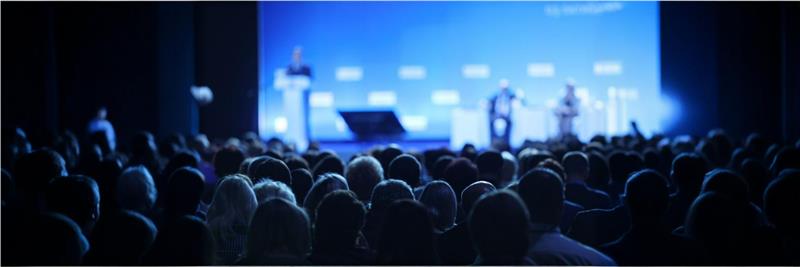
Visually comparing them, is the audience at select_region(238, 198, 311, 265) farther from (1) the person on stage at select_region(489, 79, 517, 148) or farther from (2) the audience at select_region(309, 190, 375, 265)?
(1) the person on stage at select_region(489, 79, 517, 148)

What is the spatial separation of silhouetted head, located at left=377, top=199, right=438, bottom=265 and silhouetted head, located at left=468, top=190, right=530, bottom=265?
171 millimetres

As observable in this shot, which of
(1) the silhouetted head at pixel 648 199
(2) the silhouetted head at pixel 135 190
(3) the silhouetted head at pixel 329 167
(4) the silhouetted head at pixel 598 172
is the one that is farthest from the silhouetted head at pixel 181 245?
(4) the silhouetted head at pixel 598 172

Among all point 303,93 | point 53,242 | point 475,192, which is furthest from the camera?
point 303,93

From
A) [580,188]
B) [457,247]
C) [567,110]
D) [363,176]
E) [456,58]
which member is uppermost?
[456,58]

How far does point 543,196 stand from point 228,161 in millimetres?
3271

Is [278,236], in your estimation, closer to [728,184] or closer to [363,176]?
[363,176]

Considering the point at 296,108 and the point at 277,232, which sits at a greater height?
the point at 296,108

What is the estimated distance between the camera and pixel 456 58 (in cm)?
1428

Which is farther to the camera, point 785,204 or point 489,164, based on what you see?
point 489,164

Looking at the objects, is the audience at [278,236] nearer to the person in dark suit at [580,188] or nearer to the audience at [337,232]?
the audience at [337,232]

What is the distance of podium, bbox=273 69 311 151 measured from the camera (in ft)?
43.3

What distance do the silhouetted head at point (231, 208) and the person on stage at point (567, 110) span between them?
32.0 feet

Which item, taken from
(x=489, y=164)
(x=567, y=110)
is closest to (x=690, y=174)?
(x=489, y=164)

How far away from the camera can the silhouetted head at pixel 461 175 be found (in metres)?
4.36
